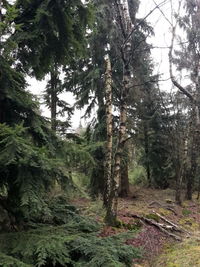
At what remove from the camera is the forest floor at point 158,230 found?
6.00 m

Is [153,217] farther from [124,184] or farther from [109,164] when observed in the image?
[124,184]

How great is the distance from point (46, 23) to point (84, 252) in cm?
377

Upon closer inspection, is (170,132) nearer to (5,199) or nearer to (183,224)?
(183,224)

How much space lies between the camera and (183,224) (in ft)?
32.0

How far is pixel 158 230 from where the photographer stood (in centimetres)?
813

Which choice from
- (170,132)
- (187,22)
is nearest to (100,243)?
(170,132)

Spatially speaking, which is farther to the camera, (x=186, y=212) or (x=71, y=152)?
(x=186, y=212)

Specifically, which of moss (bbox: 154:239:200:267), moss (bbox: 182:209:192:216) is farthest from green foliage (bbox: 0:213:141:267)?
moss (bbox: 182:209:192:216)

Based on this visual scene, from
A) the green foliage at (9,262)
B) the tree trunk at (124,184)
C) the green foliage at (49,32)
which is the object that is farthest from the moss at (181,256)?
the tree trunk at (124,184)

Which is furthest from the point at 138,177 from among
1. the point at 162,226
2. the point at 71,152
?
the point at 71,152

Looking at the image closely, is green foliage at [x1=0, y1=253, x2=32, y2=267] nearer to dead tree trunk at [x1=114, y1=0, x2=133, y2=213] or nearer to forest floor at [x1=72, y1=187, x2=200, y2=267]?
forest floor at [x1=72, y1=187, x2=200, y2=267]

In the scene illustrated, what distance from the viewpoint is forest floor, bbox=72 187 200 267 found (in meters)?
6.00

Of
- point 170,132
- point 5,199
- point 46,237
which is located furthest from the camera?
point 170,132

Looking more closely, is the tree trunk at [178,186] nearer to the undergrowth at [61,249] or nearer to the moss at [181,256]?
the moss at [181,256]
